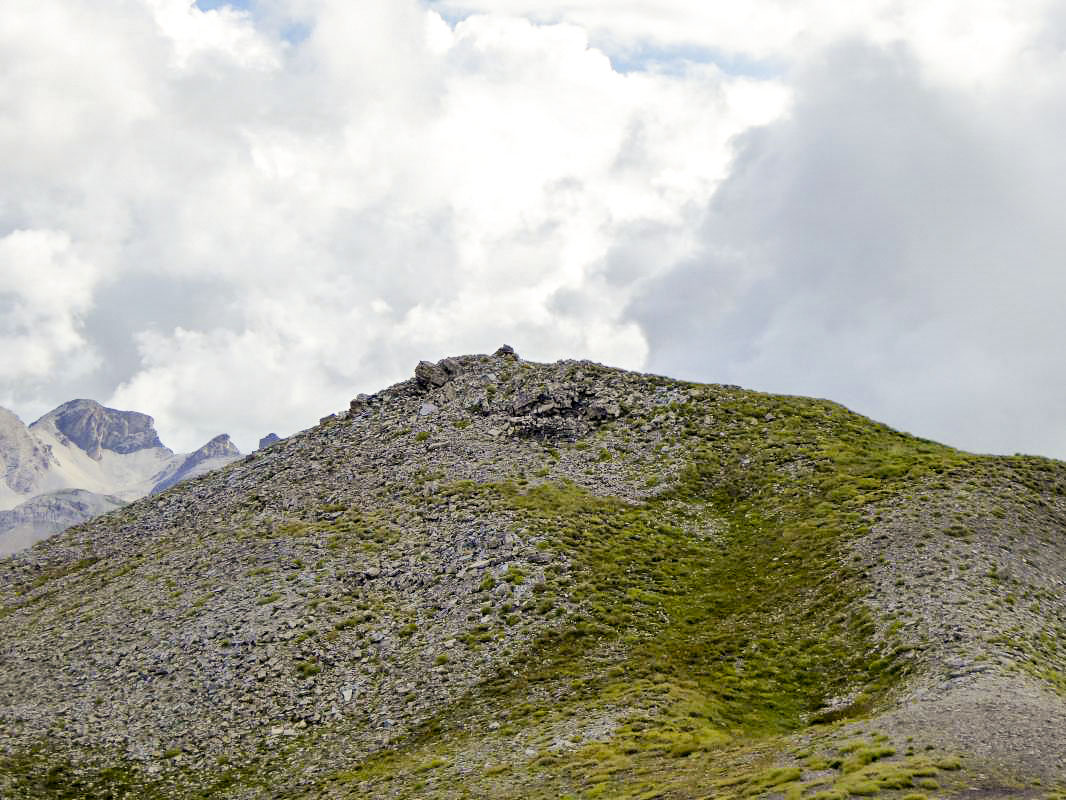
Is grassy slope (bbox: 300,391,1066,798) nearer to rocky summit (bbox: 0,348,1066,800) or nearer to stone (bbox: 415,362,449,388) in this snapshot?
rocky summit (bbox: 0,348,1066,800)

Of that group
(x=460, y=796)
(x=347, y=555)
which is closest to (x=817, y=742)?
(x=460, y=796)

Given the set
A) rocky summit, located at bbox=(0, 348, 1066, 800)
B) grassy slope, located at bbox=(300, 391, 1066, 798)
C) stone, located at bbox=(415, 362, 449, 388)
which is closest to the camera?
grassy slope, located at bbox=(300, 391, 1066, 798)

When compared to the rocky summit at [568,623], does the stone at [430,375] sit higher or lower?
higher

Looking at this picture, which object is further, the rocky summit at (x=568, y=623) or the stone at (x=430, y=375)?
the stone at (x=430, y=375)

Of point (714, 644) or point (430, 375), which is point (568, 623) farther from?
point (430, 375)

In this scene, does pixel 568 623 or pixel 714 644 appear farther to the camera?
pixel 568 623

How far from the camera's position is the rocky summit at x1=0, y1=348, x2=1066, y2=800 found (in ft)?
132

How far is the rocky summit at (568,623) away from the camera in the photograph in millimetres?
40312

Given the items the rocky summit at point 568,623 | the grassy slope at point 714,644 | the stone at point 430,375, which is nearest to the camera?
the grassy slope at point 714,644

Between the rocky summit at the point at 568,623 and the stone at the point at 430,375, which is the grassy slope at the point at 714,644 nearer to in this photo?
the rocky summit at the point at 568,623

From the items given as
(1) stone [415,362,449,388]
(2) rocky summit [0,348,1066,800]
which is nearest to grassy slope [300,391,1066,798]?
(2) rocky summit [0,348,1066,800]

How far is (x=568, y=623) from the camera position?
5684cm

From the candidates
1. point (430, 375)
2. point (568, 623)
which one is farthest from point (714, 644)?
point (430, 375)

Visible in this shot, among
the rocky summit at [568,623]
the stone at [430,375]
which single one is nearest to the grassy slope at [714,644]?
the rocky summit at [568,623]
